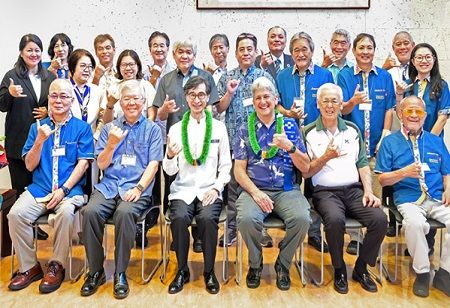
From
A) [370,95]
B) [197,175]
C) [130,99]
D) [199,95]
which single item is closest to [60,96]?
[130,99]

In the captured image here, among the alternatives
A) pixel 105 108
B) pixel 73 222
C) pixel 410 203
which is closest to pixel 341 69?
pixel 410 203

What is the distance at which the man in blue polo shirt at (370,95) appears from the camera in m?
3.77

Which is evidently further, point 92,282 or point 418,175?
point 418,175

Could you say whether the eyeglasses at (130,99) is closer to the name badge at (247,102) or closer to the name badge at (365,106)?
the name badge at (247,102)

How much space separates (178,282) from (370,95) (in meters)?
2.14

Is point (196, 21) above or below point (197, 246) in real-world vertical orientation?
above

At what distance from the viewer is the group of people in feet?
10.0

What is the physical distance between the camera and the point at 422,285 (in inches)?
120

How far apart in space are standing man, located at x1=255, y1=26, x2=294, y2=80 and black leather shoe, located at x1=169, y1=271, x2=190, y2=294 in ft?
6.28

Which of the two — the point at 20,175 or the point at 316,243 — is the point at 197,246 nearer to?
the point at 316,243

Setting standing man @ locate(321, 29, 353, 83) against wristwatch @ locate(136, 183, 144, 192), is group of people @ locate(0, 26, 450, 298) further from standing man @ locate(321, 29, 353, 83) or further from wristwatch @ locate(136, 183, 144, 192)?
standing man @ locate(321, 29, 353, 83)

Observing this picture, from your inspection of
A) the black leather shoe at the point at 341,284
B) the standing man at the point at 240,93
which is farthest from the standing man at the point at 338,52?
the black leather shoe at the point at 341,284

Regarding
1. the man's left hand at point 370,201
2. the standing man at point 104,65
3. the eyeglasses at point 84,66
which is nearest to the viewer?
the man's left hand at point 370,201

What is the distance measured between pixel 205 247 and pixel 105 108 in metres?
1.46
